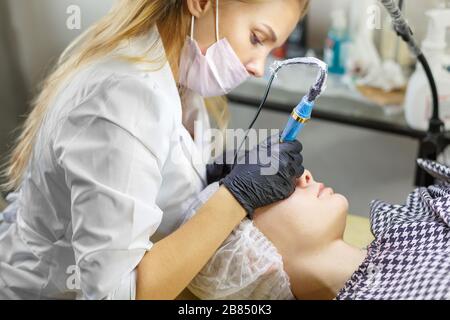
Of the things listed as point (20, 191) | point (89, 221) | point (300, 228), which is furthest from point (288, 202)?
point (20, 191)

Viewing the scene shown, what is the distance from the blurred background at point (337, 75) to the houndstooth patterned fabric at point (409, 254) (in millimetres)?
551

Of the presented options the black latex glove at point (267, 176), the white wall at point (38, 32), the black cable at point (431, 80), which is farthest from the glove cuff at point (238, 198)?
the white wall at point (38, 32)

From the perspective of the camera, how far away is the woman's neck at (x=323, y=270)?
1.18m

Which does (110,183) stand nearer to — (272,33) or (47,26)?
(272,33)

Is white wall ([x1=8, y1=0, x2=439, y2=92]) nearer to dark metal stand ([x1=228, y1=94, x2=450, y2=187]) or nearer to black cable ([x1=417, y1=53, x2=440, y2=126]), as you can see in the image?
dark metal stand ([x1=228, y1=94, x2=450, y2=187])

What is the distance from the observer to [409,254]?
1106 mm

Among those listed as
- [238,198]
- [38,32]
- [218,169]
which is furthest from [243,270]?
[38,32]

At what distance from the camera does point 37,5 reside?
6.79 ft

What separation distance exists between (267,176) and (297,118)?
0.13m

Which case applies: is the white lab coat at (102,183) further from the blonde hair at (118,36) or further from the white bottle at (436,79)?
the white bottle at (436,79)

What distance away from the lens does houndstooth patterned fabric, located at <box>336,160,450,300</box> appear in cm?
104

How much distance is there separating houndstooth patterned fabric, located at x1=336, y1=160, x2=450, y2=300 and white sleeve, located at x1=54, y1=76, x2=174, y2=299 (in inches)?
16.6

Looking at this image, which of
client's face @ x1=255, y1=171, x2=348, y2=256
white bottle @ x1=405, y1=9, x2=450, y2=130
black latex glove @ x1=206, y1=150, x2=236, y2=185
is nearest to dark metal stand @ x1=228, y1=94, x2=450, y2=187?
white bottle @ x1=405, y1=9, x2=450, y2=130

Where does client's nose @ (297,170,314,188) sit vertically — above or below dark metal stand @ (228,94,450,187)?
above
